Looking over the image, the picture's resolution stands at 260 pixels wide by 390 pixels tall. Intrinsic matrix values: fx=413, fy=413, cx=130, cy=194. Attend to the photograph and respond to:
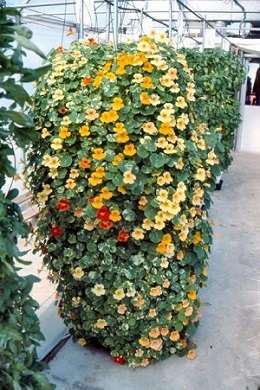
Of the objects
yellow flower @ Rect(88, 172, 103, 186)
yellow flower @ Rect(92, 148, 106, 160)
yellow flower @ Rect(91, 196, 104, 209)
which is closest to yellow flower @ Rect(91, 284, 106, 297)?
yellow flower @ Rect(91, 196, 104, 209)

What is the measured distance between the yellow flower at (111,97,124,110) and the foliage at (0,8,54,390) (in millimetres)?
670

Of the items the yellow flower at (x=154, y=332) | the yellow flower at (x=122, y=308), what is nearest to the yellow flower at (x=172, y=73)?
the yellow flower at (x=122, y=308)

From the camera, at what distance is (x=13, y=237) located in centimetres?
106

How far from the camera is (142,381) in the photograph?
2078mm

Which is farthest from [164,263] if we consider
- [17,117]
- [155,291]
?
[17,117]

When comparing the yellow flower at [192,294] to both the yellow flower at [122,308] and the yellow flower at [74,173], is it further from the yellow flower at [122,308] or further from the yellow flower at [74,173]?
the yellow flower at [74,173]

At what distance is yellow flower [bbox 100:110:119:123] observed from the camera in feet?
5.58

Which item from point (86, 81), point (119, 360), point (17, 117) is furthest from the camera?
point (119, 360)

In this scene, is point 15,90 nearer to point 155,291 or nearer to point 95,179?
point 95,179

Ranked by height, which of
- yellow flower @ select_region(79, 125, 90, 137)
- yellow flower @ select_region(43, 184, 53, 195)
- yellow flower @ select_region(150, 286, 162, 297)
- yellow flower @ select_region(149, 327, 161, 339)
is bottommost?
yellow flower @ select_region(149, 327, 161, 339)

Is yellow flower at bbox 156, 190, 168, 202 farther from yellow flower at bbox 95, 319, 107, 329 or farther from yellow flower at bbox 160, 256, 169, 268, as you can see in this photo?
yellow flower at bbox 95, 319, 107, 329

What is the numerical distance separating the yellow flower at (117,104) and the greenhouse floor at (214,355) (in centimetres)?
125

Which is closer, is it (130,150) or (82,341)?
(130,150)

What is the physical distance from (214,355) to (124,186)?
1.18 m
